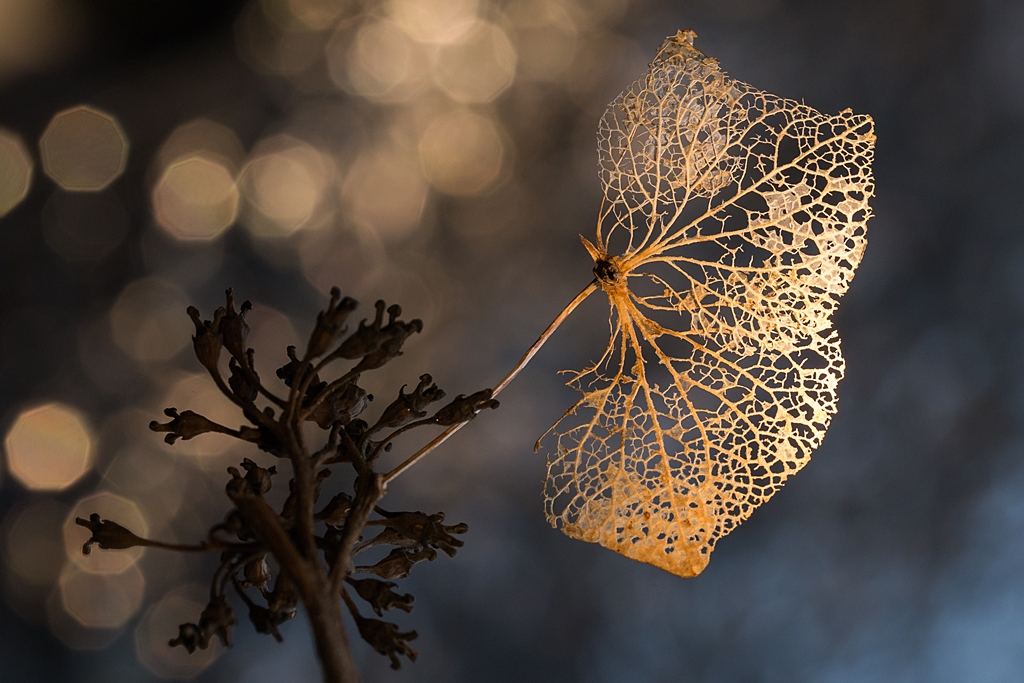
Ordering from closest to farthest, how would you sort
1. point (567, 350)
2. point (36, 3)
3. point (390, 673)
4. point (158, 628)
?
1. point (36, 3)
2. point (158, 628)
3. point (390, 673)
4. point (567, 350)

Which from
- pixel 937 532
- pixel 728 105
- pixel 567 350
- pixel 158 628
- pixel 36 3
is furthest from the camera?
pixel 937 532

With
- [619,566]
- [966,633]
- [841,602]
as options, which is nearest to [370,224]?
[619,566]

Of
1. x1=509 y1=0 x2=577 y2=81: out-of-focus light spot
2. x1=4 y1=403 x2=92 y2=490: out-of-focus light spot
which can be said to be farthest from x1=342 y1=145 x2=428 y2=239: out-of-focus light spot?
x1=4 y1=403 x2=92 y2=490: out-of-focus light spot

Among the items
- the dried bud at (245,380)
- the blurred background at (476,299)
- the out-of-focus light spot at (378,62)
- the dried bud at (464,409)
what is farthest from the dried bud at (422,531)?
the out-of-focus light spot at (378,62)

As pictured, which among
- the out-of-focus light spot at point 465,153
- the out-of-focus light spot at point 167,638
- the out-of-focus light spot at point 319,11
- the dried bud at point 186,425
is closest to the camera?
the dried bud at point 186,425

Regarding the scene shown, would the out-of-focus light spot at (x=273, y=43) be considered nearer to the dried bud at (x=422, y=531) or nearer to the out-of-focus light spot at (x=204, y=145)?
the out-of-focus light spot at (x=204, y=145)

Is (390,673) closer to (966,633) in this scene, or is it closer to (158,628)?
(158,628)

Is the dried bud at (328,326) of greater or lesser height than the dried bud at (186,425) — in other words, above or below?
above

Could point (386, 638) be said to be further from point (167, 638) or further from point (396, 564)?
point (167, 638)
